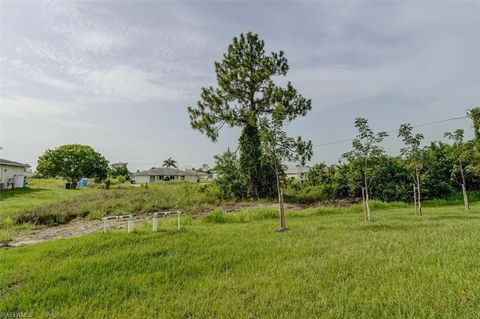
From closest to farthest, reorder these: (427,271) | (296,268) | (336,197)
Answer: (427,271) → (296,268) → (336,197)

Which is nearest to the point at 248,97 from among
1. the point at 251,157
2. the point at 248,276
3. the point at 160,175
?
the point at 251,157

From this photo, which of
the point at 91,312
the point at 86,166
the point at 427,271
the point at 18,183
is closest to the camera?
the point at 91,312

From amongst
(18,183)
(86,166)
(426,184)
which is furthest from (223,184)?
(86,166)

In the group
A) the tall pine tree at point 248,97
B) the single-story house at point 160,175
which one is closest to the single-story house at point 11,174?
the tall pine tree at point 248,97

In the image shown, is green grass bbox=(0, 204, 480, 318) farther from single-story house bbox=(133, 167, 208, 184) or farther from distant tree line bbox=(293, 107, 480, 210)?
single-story house bbox=(133, 167, 208, 184)

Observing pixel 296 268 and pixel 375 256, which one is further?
pixel 375 256

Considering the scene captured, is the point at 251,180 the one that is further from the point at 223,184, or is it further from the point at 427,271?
the point at 427,271

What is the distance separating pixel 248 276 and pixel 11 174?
36.9 m

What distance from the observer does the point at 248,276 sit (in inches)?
203

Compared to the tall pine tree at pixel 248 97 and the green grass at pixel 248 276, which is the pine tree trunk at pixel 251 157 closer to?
the tall pine tree at pixel 248 97

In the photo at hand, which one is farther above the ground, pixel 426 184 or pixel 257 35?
pixel 257 35

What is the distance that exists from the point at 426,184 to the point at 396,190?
2.47m

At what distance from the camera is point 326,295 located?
13.5 feet

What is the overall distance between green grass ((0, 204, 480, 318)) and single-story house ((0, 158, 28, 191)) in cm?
2892
